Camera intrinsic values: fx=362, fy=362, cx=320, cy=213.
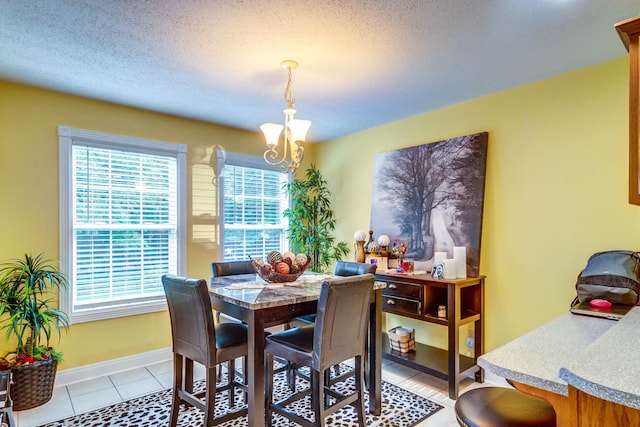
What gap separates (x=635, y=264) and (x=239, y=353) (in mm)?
2363

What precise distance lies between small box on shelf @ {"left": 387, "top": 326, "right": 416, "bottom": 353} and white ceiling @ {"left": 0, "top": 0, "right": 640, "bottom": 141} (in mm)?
2127

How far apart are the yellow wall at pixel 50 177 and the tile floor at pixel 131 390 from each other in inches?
9.9

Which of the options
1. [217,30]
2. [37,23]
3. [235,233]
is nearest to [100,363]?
[235,233]

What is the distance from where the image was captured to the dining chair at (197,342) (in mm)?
2004

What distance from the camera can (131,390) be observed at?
117 inches

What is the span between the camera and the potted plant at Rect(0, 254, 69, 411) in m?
2.59

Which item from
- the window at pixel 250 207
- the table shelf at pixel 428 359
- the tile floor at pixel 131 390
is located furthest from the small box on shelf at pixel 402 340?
the window at pixel 250 207

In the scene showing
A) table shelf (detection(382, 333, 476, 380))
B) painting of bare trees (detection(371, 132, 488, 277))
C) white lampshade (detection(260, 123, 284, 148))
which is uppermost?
white lampshade (detection(260, 123, 284, 148))

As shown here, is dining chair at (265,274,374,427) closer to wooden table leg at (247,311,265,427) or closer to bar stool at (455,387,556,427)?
wooden table leg at (247,311,265,427)

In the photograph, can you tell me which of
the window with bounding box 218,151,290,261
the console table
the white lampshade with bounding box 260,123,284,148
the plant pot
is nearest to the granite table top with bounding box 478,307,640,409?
the console table

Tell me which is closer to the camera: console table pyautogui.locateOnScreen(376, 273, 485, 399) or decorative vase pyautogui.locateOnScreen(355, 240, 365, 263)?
console table pyautogui.locateOnScreen(376, 273, 485, 399)

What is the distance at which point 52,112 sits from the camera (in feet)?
10.2

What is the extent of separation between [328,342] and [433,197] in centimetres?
196

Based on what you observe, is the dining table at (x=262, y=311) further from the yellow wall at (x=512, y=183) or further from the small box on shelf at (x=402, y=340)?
the yellow wall at (x=512, y=183)
